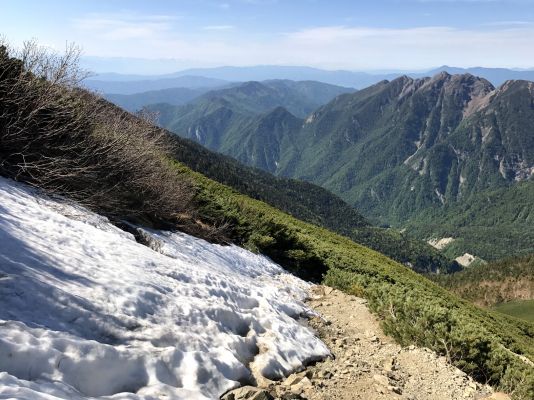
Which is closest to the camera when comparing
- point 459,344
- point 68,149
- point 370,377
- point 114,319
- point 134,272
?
point 114,319

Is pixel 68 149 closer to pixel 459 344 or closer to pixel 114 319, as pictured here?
pixel 114 319

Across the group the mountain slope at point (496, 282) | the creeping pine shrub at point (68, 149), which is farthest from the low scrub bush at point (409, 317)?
the mountain slope at point (496, 282)

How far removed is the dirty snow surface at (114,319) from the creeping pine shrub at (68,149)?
55.6 inches

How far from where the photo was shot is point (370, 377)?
31.5 feet

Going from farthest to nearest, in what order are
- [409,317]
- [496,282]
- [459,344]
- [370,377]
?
[496,282]
[409,317]
[459,344]
[370,377]

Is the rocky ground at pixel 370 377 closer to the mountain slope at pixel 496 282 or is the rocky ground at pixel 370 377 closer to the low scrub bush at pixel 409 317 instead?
the low scrub bush at pixel 409 317

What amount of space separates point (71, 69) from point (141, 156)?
4804 millimetres

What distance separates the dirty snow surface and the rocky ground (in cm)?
54

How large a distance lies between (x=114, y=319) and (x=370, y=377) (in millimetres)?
5899

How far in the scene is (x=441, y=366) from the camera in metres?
10.7

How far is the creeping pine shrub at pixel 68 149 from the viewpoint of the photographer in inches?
551

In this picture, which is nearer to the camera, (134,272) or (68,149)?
(134,272)

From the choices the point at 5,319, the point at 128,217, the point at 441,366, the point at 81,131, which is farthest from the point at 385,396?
the point at 81,131

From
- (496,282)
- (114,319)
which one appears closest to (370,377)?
(114,319)
